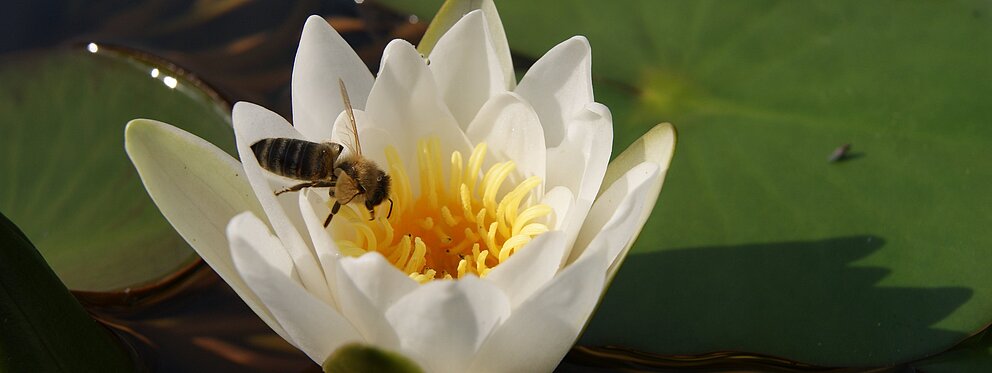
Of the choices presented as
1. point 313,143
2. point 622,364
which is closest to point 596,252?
point 313,143

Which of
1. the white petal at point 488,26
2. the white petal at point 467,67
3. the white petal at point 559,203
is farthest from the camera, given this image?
the white petal at point 488,26

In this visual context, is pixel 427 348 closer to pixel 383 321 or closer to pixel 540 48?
pixel 383 321

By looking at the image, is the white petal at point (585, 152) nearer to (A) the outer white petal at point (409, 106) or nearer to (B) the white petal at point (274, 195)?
(A) the outer white petal at point (409, 106)

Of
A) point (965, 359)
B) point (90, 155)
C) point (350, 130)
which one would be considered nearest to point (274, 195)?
point (350, 130)

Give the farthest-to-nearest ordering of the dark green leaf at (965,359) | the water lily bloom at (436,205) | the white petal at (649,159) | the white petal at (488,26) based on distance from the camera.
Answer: the dark green leaf at (965,359)
the white petal at (488,26)
the white petal at (649,159)
the water lily bloom at (436,205)

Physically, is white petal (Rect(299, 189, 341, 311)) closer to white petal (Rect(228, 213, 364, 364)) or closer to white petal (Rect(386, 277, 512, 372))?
white petal (Rect(228, 213, 364, 364))

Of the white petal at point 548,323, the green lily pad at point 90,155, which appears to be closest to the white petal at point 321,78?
the white petal at point 548,323
